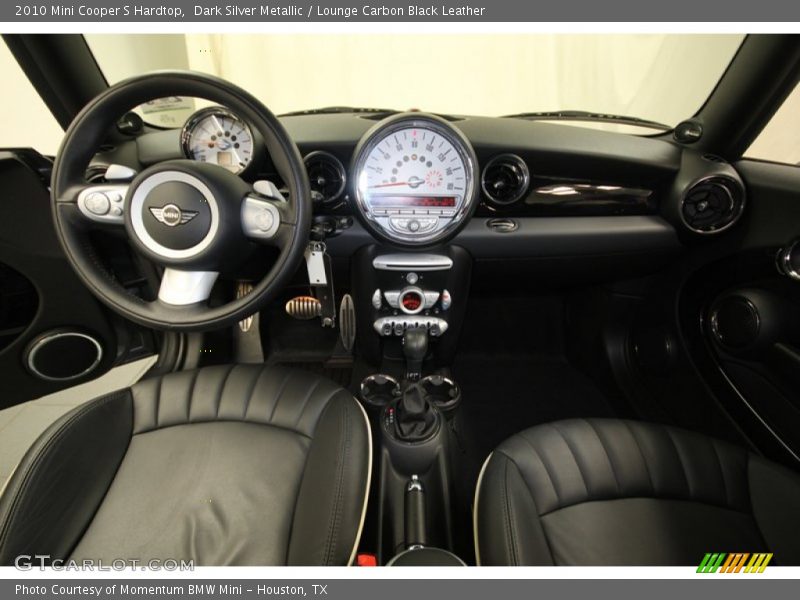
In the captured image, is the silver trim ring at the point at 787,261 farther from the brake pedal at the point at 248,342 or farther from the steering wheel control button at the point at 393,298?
the brake pedal at the point at 248,342

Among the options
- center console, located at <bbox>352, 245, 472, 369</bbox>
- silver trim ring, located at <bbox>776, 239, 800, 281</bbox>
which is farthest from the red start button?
silver trim ring, located at <bbox>776, 239, 800, 281</bbox>

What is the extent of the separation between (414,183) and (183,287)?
0.64m

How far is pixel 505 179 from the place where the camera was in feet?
3.90

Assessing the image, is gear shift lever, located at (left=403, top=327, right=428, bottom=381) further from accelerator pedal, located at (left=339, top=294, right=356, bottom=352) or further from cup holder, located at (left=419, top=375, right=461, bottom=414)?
accelerator pedal, located at (left=339, top=294, right=356, bottom=352)

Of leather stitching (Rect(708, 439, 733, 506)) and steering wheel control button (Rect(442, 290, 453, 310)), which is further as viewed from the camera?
steering wheel control button (Rect(442, 290, 453, 310))

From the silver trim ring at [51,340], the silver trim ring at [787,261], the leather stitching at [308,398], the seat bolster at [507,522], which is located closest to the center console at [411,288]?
the leather stitching at [308,398]

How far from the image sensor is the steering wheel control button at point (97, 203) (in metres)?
0.80

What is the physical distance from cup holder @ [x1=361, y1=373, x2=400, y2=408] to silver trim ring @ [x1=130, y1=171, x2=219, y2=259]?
72cm

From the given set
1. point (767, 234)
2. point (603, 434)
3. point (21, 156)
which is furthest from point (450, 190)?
point (21, 156)

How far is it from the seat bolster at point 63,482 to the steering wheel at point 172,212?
30 centimetres

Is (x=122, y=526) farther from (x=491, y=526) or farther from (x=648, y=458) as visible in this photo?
(x=648, y=458)

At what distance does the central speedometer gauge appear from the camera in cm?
101

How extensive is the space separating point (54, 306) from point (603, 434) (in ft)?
5.58

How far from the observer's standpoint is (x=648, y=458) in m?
0.86
